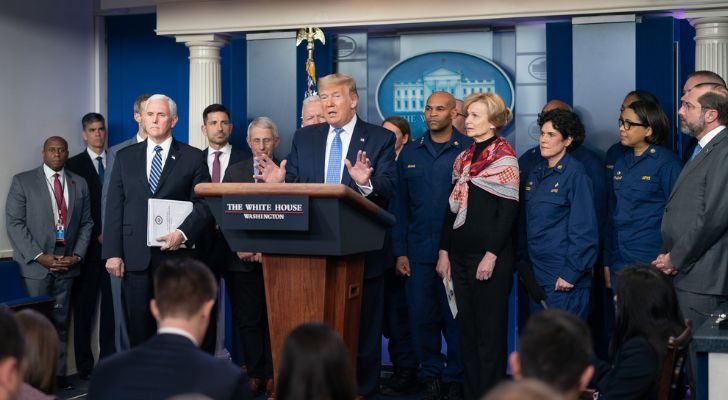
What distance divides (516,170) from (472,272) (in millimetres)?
579

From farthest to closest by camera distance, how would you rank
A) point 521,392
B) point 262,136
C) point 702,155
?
point 262,136, point 702,155, point 521,392

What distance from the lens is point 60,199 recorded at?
6.52 m

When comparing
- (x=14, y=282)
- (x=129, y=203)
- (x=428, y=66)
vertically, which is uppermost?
(x=428, y=66)

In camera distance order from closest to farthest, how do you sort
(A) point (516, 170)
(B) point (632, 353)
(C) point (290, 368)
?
(C) point (290, 368), (B) point (632, 353), (A) point (516, 170)

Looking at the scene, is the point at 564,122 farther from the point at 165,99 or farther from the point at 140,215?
the point at 140,215

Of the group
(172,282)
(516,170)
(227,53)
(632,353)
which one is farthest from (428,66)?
(172,282)

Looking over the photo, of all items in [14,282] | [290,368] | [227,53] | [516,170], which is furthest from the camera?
[227,53]

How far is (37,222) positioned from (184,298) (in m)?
4.22

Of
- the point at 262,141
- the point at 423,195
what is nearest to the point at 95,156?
the point at 262,141

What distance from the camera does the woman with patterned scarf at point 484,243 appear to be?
501 cm

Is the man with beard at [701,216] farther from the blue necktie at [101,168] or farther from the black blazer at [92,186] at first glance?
the blue necktie at [101,168]

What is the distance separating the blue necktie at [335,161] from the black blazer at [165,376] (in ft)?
7.18

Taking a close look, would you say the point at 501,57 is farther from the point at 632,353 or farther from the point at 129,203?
the point at 632,353

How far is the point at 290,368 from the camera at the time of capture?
2.31 m
